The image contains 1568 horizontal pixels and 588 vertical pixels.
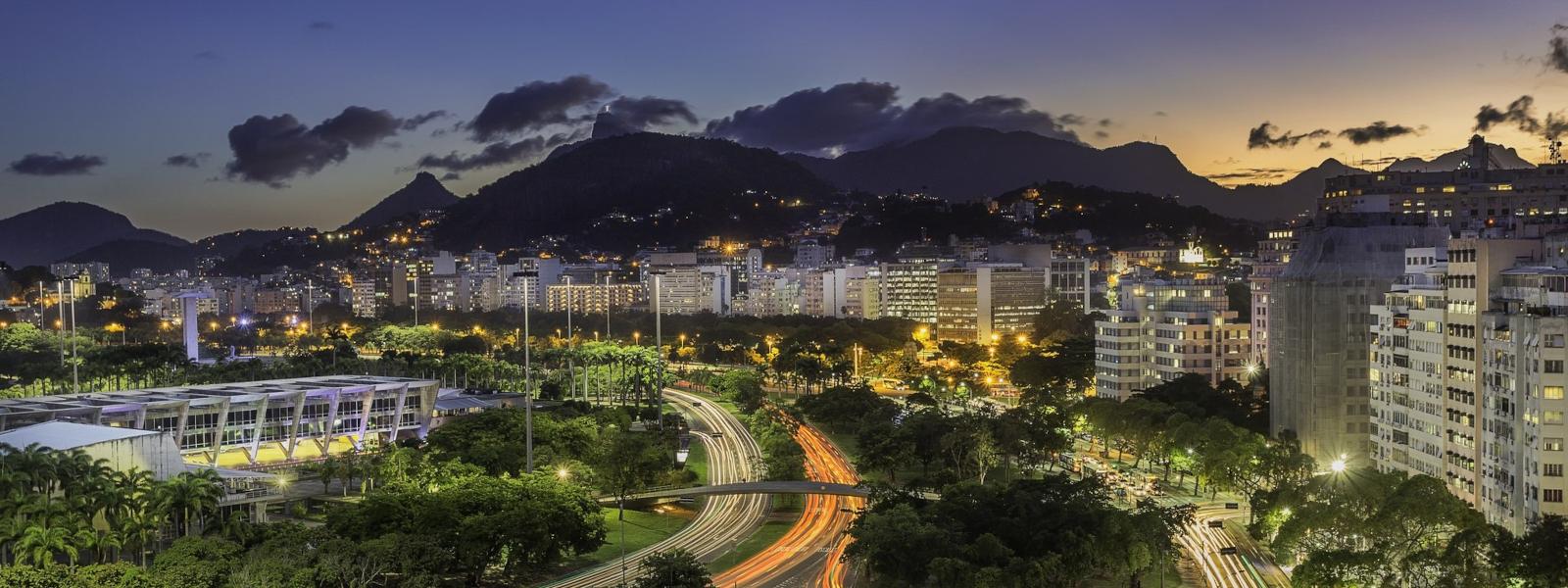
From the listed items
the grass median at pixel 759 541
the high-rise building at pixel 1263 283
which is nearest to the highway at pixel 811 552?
the grass median at pixel 759 541

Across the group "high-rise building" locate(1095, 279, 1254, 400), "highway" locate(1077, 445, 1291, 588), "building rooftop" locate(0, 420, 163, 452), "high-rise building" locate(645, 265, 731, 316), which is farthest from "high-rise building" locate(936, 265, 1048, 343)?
"building rooftop" locate(0, 420, 163, 452)

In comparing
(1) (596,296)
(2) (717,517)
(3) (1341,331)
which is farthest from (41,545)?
(1) (596,296)

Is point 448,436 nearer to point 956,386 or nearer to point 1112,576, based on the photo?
point 1112,576

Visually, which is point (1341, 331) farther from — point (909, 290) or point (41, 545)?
point (909, 290)

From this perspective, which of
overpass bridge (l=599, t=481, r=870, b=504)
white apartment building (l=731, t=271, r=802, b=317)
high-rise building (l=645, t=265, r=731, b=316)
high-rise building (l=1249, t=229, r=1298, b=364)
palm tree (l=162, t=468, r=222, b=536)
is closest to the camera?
palm tree (l=162, t=468, r=222, b=536)

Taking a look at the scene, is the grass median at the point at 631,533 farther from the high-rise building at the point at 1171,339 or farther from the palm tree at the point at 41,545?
the high-rise building at the point at 1171,339

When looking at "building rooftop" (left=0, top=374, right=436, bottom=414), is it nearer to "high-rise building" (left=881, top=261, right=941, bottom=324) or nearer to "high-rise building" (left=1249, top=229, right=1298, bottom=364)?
"high-rise building" (left=1249, top=229, right=1298, bottom=364)
